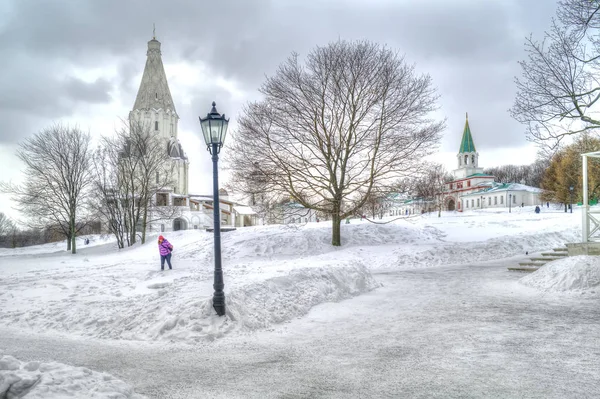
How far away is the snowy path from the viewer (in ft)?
15.1

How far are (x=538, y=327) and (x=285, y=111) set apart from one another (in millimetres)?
16237

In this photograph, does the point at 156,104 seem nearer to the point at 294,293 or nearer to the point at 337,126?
the point at 337,126

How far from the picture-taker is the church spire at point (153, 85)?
64500 mm

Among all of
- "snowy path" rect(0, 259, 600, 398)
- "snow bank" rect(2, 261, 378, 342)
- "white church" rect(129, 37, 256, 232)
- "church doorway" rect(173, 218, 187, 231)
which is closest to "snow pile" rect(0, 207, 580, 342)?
"snow bank" rect(2, 261, 378, 342)

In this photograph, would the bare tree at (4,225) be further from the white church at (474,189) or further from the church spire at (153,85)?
the white church at (474,189)

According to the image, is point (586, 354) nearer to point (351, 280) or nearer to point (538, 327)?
point (538, 327)

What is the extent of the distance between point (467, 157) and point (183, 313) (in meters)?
109

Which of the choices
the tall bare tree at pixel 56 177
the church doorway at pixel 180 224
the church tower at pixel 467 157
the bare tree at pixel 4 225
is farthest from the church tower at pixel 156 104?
the church tower at pixel 467 157

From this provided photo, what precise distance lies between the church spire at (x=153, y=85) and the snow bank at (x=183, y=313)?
62.4 m

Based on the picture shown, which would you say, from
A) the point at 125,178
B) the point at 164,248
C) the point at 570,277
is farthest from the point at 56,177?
the point at 570,277

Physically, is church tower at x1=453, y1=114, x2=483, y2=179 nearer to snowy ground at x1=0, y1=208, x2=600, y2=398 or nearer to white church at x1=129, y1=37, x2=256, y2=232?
white church at x1=129, y1=37, x2=256, y2=232

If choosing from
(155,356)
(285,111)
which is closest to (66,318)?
(155,356)

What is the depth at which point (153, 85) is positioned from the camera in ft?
216

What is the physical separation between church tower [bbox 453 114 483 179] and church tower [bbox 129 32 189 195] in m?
72.3
